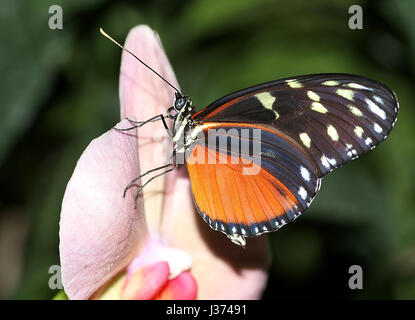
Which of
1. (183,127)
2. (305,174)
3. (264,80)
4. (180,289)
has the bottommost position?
(180,289)

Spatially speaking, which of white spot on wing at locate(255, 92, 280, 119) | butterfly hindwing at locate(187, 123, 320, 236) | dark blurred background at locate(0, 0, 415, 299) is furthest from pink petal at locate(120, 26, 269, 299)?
dark blurred background at locate(0, 0, 415, 299)

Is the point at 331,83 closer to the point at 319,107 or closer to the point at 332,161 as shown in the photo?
the point at 319,107

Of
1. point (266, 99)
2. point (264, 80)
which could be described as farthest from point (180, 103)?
point (264, 80)

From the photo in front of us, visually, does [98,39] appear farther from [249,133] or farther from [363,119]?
[363,119]

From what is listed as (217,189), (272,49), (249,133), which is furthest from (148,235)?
(272,49)

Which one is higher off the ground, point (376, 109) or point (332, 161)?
point (376, 109)

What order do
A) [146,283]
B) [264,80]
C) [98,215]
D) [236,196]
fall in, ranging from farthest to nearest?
[264,80]
[236,196]
[146,283]
[98,215]

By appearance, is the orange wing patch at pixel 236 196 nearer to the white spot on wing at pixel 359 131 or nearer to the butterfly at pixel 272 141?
the butterfly at pixel 272 141
